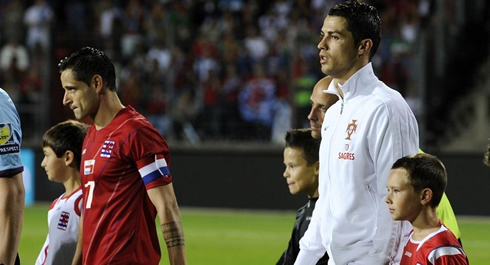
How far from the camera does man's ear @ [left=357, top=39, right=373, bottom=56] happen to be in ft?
15.3

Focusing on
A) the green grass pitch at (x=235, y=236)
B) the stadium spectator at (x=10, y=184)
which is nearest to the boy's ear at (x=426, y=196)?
the stadium spectator at (x=10, y=184)

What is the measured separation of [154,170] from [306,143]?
4.98 feet

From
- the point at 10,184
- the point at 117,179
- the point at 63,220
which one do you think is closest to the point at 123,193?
the point at 117,179

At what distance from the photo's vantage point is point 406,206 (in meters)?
4.61

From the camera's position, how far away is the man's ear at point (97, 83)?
5.14m

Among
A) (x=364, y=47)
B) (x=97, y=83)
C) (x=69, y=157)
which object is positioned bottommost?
(x=69, y=157)

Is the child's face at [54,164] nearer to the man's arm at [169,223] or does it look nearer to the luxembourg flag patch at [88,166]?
the luxembourg flag patch at [88,166]

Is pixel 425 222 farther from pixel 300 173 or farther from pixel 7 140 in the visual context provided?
pixel 7 140

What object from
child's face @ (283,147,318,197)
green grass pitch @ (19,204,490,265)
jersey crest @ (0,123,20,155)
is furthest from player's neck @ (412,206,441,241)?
green grass pitch @ (19,204,490,265)

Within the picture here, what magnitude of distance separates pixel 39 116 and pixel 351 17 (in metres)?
14.5

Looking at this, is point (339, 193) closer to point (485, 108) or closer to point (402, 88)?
point (402, 88)

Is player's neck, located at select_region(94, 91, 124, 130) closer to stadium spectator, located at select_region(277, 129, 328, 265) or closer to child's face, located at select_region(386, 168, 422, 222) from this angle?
stadium spectator, located at select_region(277, 129, 328, 265)

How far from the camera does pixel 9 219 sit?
498 cm

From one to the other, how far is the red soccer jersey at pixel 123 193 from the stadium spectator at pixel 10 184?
37cm
